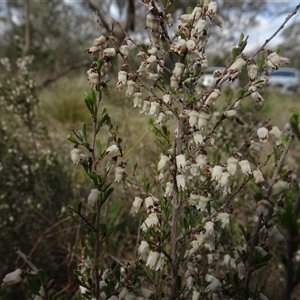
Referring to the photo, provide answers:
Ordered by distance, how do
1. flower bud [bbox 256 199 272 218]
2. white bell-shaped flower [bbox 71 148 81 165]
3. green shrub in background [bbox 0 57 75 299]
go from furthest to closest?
green shrub in background [bbox 0 57 75 299]
white bell-shaped flower [bbox 71 148 81 165]
flower bud [bbox 256 199 272 218]

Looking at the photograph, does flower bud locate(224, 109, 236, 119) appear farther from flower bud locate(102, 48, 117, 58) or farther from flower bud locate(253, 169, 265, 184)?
flower bud locate(102, 48, 117, 58)

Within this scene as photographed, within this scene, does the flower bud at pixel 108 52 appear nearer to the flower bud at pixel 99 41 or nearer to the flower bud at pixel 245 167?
the flower bud at pixel 99 41

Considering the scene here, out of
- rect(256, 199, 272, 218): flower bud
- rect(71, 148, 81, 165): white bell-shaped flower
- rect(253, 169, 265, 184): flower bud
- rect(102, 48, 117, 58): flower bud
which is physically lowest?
rect(256, 199, 272, 218): flower bud

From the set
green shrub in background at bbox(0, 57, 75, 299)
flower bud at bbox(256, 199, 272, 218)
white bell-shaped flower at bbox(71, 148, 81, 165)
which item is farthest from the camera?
green shrub in background at bbox(0, 57, 75, 299)

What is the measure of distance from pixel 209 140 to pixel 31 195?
6.10 ft

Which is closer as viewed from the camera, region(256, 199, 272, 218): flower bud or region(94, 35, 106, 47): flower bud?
region(256, 199, 272, 218): flower bud

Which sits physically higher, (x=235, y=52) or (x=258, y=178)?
(x=235, y=52)

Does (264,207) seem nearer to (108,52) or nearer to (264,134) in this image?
(264,134)

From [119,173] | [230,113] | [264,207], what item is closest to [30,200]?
[119,173]

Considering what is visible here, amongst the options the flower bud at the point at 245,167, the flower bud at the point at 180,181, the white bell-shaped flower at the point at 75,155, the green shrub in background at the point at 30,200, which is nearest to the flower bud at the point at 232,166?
the flower bud at the point at 245,167

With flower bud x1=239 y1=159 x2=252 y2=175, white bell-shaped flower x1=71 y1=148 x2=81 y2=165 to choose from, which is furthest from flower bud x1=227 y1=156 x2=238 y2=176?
white bell-shaped flower x1=71 y1=148 x2=81 y2=165

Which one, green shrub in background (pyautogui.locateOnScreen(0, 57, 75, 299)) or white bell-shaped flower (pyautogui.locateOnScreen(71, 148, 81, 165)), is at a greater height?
white bell-shaped flower (pyautogui.locateOnScreen(71, 148, 81, 165))

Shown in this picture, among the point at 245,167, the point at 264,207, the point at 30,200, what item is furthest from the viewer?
the point at 30,200

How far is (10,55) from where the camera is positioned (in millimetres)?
14375
